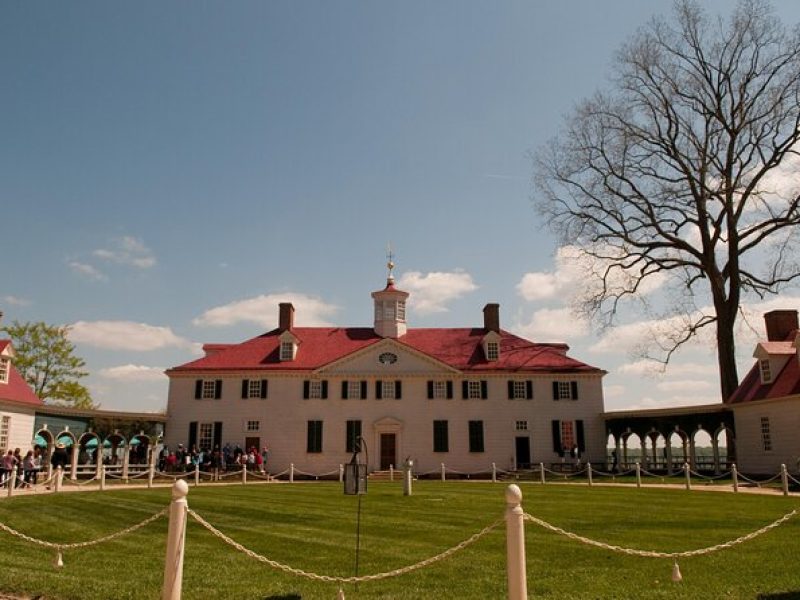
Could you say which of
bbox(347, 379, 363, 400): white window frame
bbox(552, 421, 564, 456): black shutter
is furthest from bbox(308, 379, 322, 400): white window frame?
bbox(552, 421, 564, 456): black shutter

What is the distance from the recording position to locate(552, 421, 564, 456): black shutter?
38453mm

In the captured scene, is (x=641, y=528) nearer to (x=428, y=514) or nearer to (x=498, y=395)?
(x=428, y=514)

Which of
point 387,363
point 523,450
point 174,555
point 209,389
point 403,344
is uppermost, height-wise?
point 403,344

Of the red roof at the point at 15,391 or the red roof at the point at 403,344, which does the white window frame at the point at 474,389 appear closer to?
the red roof at the point at 403,344

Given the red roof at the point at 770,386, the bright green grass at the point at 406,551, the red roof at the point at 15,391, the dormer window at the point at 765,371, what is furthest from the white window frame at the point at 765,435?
the red roof at the point at 15,391

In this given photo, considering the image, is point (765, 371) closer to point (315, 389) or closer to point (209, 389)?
point (315, 389)

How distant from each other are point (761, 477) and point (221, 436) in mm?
28537

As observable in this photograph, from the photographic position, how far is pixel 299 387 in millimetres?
39719

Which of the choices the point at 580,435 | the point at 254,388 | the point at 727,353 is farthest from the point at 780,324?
the point at 254,388

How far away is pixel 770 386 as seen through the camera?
29812 mm

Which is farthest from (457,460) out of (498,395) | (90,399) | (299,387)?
(90,399)

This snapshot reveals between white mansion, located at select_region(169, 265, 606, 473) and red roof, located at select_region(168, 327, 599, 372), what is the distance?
164mm

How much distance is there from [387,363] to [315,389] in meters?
4.65

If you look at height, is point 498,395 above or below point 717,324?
below
